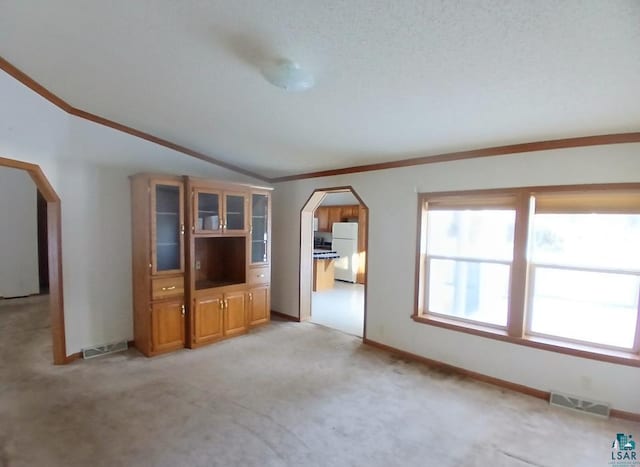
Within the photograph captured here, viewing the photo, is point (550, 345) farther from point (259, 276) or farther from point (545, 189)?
point (259, 276)

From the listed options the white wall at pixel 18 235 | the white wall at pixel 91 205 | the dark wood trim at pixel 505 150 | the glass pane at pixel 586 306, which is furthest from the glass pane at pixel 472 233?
the white wall at pixel 18 235

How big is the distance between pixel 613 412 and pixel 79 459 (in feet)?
13.1

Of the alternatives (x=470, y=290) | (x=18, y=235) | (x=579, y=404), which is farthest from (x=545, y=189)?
(x=18, y=235)

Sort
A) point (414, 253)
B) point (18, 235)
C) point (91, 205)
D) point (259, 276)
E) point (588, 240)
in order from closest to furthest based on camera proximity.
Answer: point (588, 240) < point (91, 205) < point (414, 253) < point (259, 276) < point (18, 235)

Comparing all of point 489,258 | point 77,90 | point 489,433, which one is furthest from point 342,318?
point 77,90

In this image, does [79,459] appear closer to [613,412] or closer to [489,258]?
[489,258]

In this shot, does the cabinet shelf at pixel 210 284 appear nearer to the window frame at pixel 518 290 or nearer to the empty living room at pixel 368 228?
the empty living room at pixel 368 228

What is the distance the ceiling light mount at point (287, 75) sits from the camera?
200 centimetres

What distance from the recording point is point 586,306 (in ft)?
9.42

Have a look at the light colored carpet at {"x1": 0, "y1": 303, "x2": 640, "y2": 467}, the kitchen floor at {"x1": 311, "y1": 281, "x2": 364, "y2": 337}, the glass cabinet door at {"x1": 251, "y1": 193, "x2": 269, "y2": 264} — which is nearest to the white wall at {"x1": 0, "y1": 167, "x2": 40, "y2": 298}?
the light colored carpet at {"x1": 0, "y1": 303, "x2": 640, "y2": 467}

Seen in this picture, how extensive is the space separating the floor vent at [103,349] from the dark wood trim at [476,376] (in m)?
3.00

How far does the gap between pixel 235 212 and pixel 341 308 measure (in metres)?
2.78

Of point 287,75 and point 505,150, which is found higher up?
point 287,75

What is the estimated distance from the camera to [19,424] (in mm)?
2375
